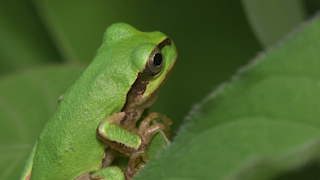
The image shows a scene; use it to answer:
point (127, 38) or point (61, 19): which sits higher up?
point (61, 19)

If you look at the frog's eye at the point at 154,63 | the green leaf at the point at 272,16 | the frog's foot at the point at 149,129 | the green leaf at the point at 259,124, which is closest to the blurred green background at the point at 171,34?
the green leaf at the point at 272,16

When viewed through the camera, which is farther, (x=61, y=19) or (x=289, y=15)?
(x=61, y=19)

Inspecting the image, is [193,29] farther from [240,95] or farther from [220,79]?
[240,95]

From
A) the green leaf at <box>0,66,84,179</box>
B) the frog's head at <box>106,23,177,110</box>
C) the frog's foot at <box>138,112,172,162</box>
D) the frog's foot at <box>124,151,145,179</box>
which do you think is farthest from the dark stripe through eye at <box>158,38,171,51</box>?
the green leaf at <box>0,66,84,179</box>

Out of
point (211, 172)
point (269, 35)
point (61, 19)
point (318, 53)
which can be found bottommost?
point (269, 35)

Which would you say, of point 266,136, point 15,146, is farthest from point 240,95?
point 15,146

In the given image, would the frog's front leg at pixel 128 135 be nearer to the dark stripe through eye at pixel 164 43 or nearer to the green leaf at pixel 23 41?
the dark stripe through eye at pixel 164 43
